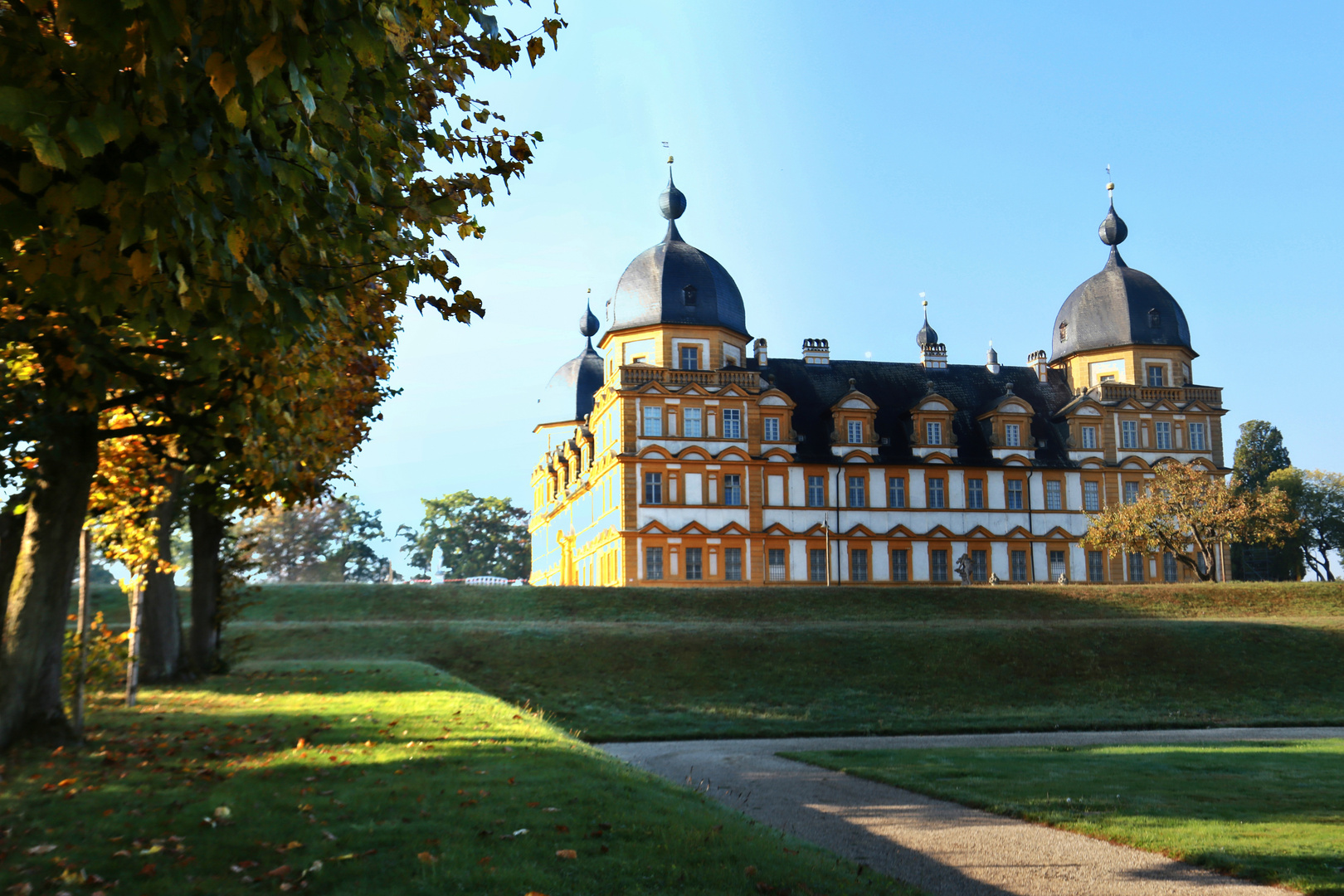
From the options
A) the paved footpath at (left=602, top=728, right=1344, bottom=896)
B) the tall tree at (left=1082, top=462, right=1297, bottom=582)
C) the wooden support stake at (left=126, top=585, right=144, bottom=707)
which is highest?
the tall tree at (left=1082, top=462, right=1297, bottom=582)

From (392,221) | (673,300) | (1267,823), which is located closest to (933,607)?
(673,300)

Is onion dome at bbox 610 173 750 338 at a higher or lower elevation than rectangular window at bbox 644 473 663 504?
higher

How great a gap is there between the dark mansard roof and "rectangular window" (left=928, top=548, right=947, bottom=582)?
4839 millimetres

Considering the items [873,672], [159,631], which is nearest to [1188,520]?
[873,672]

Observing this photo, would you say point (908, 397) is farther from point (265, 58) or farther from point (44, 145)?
point (44, 145)

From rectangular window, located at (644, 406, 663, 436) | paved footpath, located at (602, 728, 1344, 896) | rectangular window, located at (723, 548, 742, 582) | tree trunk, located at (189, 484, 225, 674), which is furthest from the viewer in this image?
rectangular window, located at (723, 548, 742, 582)

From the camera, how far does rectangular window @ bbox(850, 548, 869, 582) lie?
58531 millimetres

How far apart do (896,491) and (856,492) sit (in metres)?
2.16

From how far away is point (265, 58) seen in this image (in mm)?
5555

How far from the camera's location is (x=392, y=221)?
855 centimetres

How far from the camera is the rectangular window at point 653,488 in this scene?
55.4m

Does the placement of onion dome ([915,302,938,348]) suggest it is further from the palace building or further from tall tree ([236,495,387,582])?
tall tree ([236,495,387,582])

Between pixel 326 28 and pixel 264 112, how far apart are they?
69 centimetres

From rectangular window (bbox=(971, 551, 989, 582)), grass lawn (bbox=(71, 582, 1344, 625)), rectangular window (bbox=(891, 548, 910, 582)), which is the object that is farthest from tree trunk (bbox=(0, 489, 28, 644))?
rectangular window (bbox=(971, 551, 989, 582))
